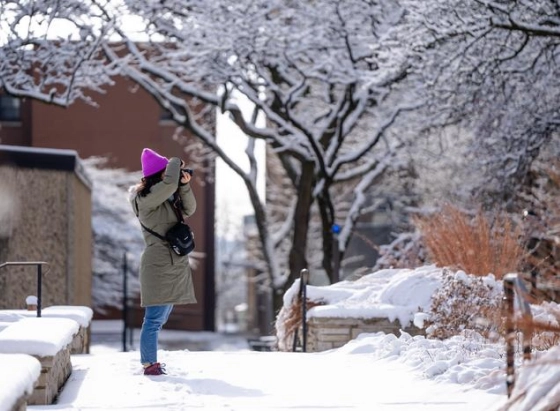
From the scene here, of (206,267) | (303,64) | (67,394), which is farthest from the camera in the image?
(206,267)

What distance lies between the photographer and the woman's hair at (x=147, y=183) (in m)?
8.48

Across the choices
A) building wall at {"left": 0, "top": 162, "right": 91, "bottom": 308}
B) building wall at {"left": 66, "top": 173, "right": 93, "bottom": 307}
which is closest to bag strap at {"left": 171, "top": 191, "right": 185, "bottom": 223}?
building wall at {"left": 0, "top": 162, "right": 91, "bottom": 308}

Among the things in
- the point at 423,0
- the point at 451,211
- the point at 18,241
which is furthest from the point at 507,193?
the point at 18,241

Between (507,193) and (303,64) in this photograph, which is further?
(303,64)

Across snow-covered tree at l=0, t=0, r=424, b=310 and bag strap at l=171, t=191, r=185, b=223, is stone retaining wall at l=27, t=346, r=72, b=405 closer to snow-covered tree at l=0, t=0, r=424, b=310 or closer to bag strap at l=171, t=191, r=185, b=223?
bag strap at l=171, t=191, r=185, b=223

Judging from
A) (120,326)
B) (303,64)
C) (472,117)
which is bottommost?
(120,326)

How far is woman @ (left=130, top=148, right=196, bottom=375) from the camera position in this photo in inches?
329

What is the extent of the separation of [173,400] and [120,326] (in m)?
28.6

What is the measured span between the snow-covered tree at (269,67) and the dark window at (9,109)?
1962cm

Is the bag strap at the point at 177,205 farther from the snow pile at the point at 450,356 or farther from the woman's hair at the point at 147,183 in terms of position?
the snow pile at the point at 450,356

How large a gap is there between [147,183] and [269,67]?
14.5 m

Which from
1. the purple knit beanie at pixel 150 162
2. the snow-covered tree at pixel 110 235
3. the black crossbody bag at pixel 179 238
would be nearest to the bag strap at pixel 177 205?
the black crossbody bag at pixel 179 238

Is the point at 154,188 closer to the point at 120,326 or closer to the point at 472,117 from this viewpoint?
the point at 472,117

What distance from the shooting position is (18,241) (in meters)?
16.8
